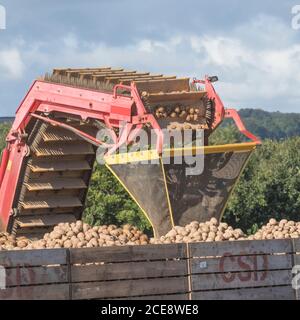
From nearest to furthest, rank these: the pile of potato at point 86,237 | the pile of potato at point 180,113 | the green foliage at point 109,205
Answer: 1. the pile of potato at point 86,237
2. the pile of potato at point 180,113
3. the green foliage at point 109,205

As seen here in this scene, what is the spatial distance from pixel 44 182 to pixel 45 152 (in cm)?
69

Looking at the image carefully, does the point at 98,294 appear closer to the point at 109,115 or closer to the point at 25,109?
the point at 109,115

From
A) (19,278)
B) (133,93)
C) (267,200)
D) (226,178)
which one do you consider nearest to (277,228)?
(226,178)

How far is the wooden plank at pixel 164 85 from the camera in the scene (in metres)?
16.5

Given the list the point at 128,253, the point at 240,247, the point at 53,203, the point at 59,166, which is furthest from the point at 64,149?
the point at 128,253

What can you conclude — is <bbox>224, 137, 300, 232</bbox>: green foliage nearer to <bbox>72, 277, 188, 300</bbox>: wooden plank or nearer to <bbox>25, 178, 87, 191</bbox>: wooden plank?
<bbox>25, 178, 87, 191</bbox>: wooden plank

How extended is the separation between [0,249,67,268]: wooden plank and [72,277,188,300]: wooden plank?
1.05 ft

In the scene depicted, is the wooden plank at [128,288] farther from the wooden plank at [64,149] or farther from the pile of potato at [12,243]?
the wooden plank at [64,149]

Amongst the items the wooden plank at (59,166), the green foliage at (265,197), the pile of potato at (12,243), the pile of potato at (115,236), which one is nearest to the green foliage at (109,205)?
the green foliage at (265,197)

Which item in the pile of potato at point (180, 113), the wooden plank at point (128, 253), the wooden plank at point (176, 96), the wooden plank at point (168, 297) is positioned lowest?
the wooden plank at point (168, 297)

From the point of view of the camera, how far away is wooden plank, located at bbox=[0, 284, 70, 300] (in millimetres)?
9945

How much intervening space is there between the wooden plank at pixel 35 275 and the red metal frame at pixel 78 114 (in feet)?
15.3

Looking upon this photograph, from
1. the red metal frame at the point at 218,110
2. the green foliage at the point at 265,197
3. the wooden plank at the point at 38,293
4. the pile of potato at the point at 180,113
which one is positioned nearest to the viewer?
the wooden plank at the point at 38,293
